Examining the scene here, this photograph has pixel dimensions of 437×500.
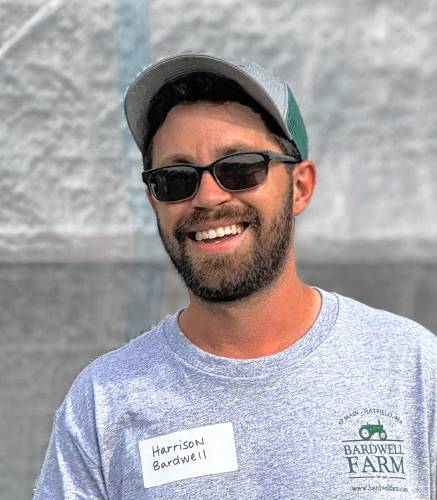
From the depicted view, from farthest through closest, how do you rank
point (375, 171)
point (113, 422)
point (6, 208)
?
point (375, 171), point (6, 208), point (113, 422)

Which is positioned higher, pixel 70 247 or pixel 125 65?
pixel 125 65

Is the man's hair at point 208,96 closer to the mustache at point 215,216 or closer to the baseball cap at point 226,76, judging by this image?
the baseball cap at point 226,76

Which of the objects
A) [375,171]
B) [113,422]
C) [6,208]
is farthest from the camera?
[375,171]

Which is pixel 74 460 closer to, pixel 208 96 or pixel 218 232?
pixel 218 232

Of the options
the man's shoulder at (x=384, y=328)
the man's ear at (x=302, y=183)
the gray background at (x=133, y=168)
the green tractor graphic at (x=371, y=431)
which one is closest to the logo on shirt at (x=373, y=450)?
the green tractor graphic at (x=371, y=431)

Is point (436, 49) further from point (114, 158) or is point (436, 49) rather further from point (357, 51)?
point (114, 158)

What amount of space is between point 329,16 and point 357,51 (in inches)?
5.7

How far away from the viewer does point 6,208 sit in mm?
2883

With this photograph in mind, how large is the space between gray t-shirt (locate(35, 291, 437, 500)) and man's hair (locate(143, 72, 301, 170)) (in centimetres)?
35

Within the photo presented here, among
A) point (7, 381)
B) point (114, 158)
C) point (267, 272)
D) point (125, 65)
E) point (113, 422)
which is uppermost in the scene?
point (125, 65)

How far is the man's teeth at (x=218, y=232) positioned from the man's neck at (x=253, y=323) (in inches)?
5.0

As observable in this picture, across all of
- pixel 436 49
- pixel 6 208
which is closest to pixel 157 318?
pixel 6 208

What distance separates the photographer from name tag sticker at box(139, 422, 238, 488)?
5.16ft

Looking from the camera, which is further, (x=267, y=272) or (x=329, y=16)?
(x=329, y=16)
